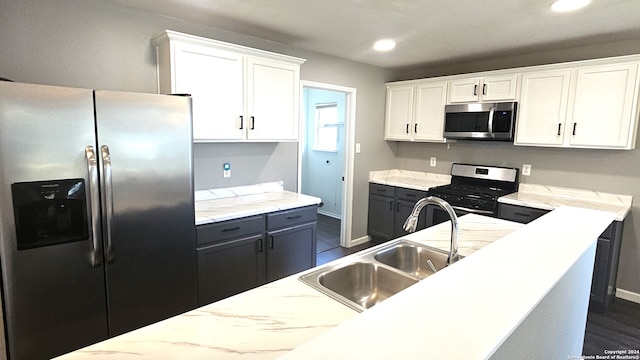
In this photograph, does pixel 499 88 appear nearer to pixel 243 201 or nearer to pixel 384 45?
pixel 384 45

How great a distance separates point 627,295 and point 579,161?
51.4 inches

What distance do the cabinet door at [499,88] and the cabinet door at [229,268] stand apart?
9.30 feet

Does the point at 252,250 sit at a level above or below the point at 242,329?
below

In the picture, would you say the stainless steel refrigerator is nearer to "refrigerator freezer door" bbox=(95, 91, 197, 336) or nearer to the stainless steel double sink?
"refrigerator freezer door" bbox=(95, 91, 197, 336)

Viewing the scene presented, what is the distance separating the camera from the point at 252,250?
2668 millimetres

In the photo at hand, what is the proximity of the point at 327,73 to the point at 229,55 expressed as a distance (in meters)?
1.44

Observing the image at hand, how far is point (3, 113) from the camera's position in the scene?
1.59 meters

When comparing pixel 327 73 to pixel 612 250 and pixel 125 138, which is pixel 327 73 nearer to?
pixel 125 138

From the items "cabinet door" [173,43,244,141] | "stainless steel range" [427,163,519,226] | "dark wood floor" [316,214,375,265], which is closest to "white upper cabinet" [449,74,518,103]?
"stainless steel range" [427,163,519,226]

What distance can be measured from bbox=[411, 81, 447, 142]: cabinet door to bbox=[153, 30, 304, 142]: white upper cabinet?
70.6 inches

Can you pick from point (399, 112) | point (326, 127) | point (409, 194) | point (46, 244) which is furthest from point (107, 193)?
point (326, 127)

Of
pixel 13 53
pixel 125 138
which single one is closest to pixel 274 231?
pixel 125 138

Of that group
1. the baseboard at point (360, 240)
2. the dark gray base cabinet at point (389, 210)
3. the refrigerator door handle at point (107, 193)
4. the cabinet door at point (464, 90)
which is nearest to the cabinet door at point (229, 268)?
the refrigerator door handle at point (107, 193)

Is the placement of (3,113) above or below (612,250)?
above
